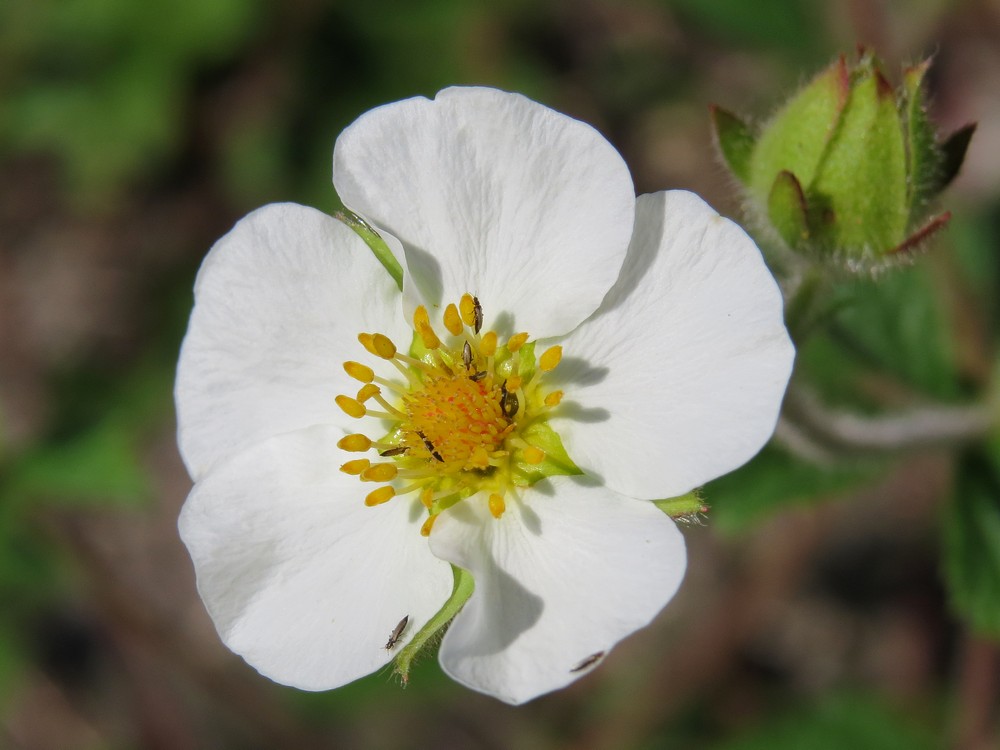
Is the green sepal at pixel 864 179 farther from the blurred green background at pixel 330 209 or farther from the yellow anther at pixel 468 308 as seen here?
the blurred green background at pixel 330 209

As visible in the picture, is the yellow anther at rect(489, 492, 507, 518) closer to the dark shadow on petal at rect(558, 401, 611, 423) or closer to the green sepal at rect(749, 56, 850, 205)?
the dark shadow on petal at rect(558, 401, 611, 423)

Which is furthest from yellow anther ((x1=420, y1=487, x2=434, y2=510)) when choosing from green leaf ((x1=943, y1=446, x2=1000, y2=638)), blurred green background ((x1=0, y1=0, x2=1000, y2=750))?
green leaf ((x1=943, y1=446, x2=1000, y2=638))

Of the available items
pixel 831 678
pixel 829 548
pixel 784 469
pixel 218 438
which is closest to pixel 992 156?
pixel 829 548

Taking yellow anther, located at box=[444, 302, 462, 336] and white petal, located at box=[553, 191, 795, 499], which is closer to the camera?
white petal, located at box=[553, 191, 795, 499]

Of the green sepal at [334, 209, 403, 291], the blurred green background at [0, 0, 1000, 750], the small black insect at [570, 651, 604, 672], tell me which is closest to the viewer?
the small black insect at [570, 651, 604, 672]

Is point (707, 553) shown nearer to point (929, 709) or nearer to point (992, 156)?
point (929, 709)

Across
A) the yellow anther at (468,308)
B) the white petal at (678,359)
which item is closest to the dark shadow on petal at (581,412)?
the white petal at (678,359)

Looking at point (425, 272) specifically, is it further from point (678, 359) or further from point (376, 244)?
point (678, 359)
